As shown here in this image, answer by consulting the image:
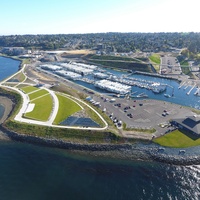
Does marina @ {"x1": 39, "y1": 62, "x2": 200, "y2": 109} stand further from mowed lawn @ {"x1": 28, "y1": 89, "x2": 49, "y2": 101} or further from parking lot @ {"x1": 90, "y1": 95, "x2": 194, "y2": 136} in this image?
mowed lawn @ {"x1": 28, "y1": 89, "x2": 49, "y2": 101}

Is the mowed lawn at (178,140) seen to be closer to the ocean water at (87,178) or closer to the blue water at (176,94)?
the ocean water at (87,178)

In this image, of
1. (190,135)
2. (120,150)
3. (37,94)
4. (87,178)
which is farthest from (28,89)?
(190,135)

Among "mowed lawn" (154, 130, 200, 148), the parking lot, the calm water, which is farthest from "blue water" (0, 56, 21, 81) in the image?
"mowed lawn" (154, 130, 200, 148)

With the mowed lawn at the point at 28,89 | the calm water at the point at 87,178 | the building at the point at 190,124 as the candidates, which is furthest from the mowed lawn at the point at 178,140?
the mowed lawn at the point at 28,89

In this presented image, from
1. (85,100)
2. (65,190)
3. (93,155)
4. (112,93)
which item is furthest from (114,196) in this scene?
(112,93)

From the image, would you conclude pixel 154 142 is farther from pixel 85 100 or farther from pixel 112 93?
pixel 112 93

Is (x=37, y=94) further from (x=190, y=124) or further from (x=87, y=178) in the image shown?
(x=190, y=124)
